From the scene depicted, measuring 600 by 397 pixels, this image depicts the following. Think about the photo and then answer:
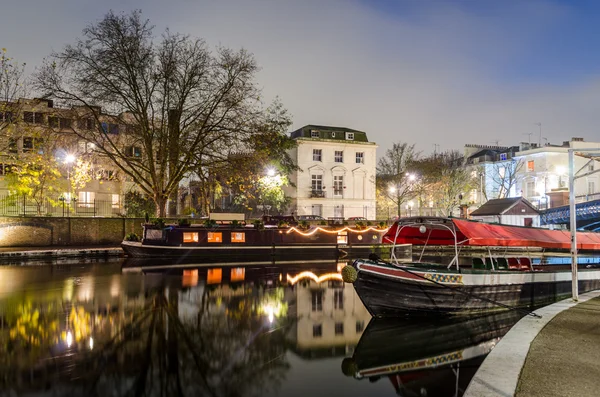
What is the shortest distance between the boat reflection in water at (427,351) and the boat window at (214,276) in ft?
33.8

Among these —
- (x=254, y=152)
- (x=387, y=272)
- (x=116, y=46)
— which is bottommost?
(x=387, y=272)

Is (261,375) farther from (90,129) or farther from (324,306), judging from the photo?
(90,129)

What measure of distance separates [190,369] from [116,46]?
2679 centimetres

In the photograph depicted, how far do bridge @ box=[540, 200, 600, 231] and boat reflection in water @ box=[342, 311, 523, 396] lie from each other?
25.9m

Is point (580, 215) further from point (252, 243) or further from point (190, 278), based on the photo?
point (190, 278)

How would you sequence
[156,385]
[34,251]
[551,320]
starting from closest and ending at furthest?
[156,385]
[551,320]
[34,251]

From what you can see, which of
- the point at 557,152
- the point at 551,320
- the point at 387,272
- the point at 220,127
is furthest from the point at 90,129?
the point at 557,152

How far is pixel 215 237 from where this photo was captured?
33438 mm

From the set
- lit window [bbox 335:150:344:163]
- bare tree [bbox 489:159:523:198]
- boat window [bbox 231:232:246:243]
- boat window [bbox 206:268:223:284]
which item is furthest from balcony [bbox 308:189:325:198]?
boat window [bbox 206:268:223:284]

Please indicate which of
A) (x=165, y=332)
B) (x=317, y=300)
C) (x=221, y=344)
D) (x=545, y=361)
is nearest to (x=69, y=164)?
(x=317, y=300)

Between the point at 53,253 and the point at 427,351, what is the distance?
27.2 m

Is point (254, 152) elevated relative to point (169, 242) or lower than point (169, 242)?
elevated

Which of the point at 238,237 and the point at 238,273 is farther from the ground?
the point at 238,237

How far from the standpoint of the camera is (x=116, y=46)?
102 ft
